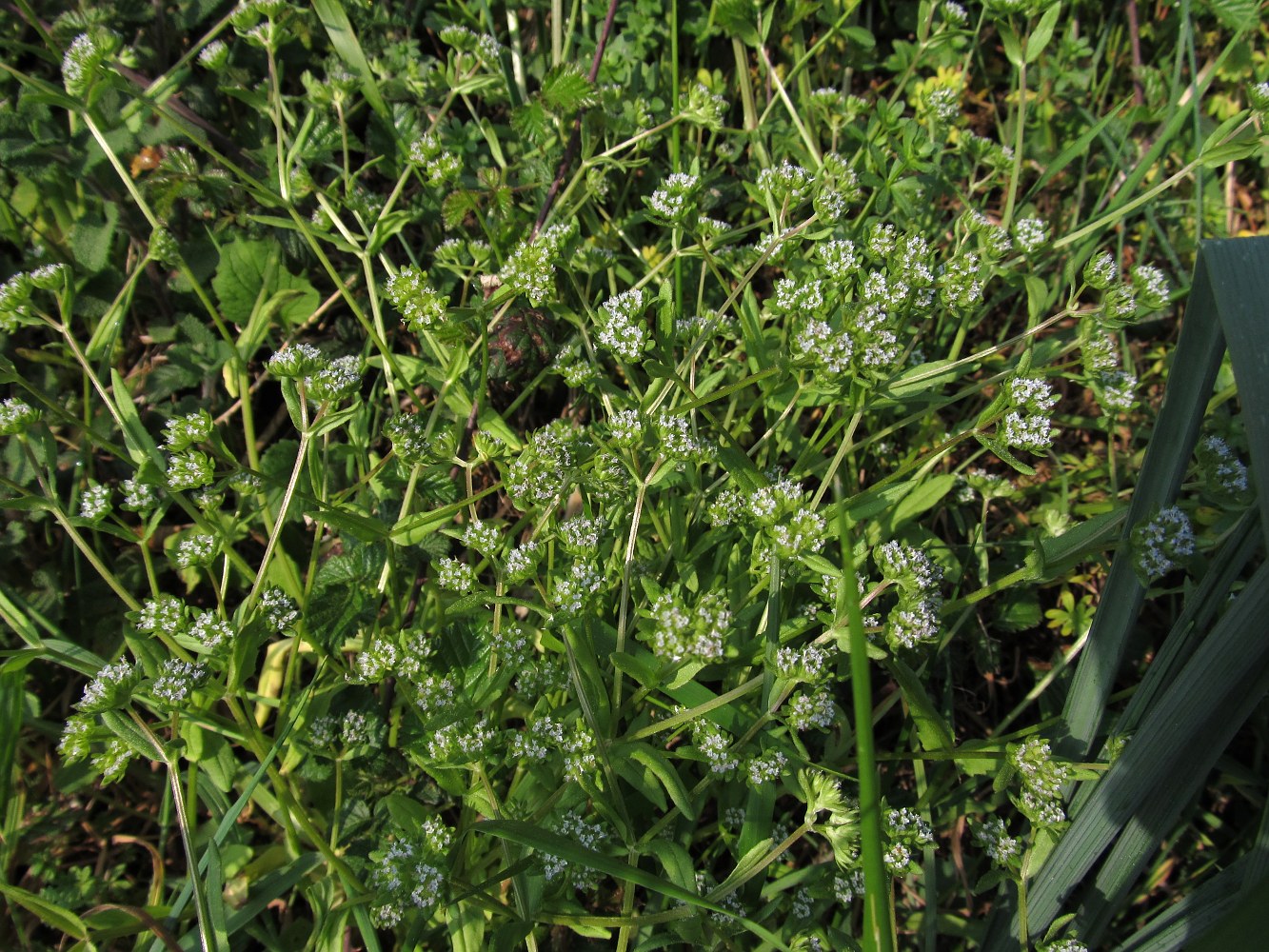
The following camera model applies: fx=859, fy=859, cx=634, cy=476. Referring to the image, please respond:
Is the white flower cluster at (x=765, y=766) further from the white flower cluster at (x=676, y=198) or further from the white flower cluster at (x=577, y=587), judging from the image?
the white flower cluster at (x=676, y=198)

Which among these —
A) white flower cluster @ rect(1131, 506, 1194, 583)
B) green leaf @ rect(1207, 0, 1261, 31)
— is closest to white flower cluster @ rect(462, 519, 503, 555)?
white flower cluster @ rect(1131, 506, 1194, 583)

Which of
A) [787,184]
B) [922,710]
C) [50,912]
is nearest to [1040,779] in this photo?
[922,710]

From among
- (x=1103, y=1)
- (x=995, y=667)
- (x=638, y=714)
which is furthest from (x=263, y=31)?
(x=1103, y=1)

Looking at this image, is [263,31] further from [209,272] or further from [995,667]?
[995,667]

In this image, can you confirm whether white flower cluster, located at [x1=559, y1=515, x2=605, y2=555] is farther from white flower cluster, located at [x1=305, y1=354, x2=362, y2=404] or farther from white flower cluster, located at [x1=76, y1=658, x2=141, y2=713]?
white flower cluster, located at [x1=76, y1=658, x2=141, y2=713]

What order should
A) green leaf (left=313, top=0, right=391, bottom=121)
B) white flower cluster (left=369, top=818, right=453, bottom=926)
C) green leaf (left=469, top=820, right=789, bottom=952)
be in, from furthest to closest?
green leaf (left=313, top=0, right=391, bottom=121) → white flower cluster (left=369, top=818, right=453, bottom=926) → green leaf (left=469, top=820, right=789, bottom=952)

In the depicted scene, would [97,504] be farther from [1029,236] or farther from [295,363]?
[1029,236]

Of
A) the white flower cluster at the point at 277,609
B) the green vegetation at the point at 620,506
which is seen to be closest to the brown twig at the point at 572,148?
the green vegetation at the point at 620,506
